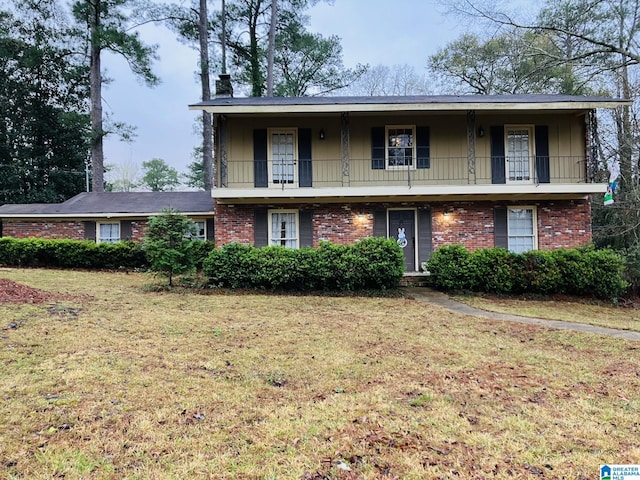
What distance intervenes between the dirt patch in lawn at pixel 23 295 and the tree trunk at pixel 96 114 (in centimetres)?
1337

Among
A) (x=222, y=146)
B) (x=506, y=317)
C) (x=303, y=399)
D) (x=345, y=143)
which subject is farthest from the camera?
(x=222, y=146)

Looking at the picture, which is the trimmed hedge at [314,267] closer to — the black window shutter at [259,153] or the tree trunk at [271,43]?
the black window shutter at [259,153]

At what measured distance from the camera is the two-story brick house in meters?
12.0

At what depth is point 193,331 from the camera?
5957 mm

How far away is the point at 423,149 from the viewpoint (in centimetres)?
1230

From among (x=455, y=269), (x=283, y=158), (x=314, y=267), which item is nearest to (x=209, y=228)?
(x=283, y=158)

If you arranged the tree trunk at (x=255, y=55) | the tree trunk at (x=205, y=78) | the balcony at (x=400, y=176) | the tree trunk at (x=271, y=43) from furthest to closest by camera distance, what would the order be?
the tree trunk at (x=255, y=55) < the tree trunk at (x=205, y=78) < the tree trunk at (x=271, y=43) < the balcony at (x=400, y=176)

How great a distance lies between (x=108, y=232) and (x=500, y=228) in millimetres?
15181

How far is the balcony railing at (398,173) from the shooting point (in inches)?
476

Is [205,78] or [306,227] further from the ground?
[205,78]

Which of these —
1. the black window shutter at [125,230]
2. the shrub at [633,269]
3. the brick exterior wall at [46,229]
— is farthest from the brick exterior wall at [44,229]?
the shrub at [633,269]

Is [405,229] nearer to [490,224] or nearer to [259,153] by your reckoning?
[490,224]

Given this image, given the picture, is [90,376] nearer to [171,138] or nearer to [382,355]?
[382,355]

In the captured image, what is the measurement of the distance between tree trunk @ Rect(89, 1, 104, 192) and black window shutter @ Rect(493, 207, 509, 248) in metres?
19.5
